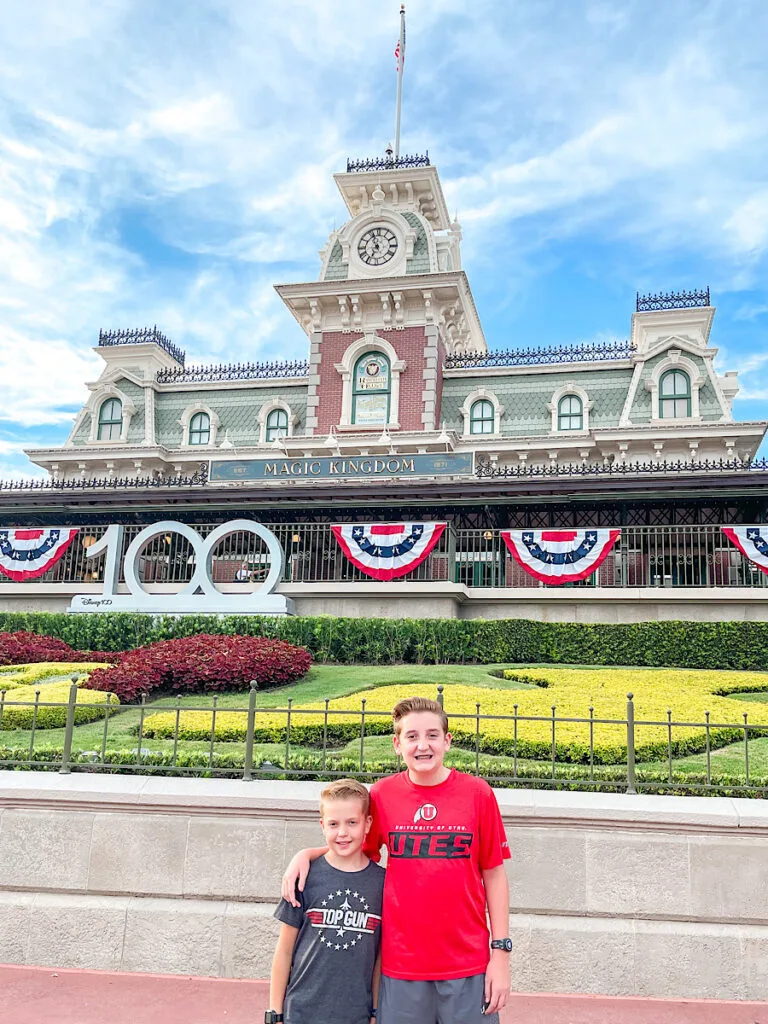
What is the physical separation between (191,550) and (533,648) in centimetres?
938

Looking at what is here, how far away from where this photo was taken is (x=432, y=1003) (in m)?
3.74

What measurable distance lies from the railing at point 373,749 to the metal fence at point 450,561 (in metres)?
9.17

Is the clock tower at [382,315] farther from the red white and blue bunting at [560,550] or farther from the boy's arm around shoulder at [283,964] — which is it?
the boy's arm around shoulder at [283,964]

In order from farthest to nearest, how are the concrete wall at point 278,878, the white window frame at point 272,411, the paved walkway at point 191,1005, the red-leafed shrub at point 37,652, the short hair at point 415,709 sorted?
the white window frame at point 272,411 < the red-leafed shrub at point 37,652 < the concrete wall at point 278,878 < the paved walkway at point 191,1005 < the short hair at point 415,709

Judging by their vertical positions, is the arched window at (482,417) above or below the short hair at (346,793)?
above

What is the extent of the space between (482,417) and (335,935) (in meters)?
30.5

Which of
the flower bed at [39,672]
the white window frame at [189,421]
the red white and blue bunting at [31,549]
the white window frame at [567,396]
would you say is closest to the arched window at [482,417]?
the white window frame at [567,396]

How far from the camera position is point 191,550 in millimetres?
22438

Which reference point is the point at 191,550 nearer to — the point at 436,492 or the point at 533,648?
the point at 436,492

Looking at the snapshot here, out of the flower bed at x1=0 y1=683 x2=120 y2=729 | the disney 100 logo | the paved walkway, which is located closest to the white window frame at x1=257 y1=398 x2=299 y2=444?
the disney 100 logo

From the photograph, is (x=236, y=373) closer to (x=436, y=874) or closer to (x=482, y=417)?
(x=482, y=417)

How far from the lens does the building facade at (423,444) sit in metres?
20.1

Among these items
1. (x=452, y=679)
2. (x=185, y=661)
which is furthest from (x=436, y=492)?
(x=185, y=661)

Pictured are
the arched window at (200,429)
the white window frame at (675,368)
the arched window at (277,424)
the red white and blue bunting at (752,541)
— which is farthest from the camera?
the arched window at (200,429)
